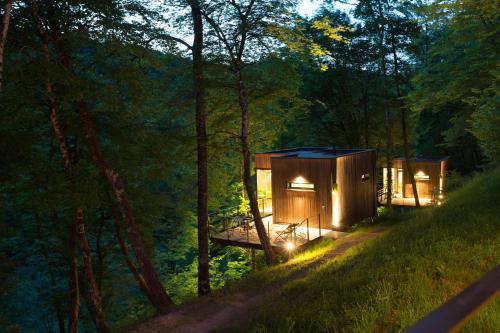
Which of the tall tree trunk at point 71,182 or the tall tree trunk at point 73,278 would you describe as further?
the tall tree trunk at point 73,278

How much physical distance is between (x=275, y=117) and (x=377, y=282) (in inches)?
509

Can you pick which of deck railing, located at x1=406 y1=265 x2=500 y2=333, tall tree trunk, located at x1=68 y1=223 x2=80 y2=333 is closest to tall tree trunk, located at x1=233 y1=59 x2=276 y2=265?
tall tree trunk, located at x1=68 y1=223 x2=80 y2=333

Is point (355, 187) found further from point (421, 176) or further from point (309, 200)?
point (421, 176)

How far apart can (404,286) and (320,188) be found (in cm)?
1244

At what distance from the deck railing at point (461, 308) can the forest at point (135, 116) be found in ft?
20.7

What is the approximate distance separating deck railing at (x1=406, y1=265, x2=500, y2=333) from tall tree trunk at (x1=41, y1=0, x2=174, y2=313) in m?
7.93

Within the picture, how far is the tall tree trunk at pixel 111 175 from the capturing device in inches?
333

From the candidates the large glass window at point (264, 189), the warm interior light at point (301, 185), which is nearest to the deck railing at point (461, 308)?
the warm interior light at point (301, 185)

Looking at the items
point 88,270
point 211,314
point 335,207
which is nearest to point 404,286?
point 211,314

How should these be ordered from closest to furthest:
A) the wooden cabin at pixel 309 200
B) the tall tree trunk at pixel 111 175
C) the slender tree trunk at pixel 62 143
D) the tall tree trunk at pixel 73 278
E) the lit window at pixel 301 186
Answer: the slender tree trunk at pixel 62 143 → the tall tree trunk at pixel 111 175 → the tall tree trunk at pixel 73 278 → the wooden cabin at pixel 309 200 → the lit window at pixel 301 186

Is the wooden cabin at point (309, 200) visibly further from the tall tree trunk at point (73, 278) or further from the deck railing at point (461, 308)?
the deck railing at point (461, 308)

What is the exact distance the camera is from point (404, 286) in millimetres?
4641

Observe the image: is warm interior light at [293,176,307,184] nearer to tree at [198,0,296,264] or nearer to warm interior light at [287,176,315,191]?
warm interior light at [287,176,315,191]

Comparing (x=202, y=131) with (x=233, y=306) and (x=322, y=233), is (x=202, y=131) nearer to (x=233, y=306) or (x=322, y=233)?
(x=233, y=306)
